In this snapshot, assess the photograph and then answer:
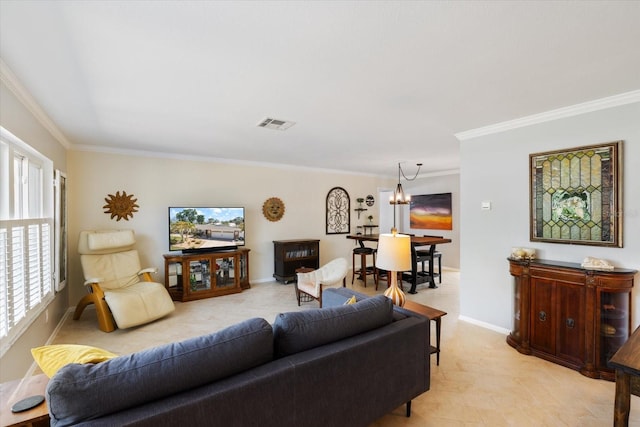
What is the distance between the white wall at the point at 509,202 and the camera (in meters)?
2.52

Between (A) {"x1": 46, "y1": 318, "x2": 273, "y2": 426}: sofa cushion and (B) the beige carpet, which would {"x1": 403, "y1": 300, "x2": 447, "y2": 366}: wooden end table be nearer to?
(B) the beige carpet

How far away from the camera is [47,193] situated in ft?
10.5

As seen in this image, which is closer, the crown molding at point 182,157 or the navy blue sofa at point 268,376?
the navy blue sofa at point 268,376

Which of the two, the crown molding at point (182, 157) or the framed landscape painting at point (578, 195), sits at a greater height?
the crown molding at point (182, 157)

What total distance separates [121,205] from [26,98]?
2331 millimetres

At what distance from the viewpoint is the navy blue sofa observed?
104 centimetres

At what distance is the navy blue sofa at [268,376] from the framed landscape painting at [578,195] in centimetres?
196

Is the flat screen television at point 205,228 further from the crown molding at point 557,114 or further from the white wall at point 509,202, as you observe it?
the crown molding at point 557,114

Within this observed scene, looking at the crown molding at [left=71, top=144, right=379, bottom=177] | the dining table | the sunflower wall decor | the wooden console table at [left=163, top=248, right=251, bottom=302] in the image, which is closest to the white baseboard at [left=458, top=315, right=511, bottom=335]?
the dining table

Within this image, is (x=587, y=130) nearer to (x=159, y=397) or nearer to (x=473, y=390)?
(x=473, y=390)

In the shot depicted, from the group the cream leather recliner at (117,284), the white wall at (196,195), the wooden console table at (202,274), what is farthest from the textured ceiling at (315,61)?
the wooden console table at (202,274)

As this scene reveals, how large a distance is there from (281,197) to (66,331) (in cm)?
378

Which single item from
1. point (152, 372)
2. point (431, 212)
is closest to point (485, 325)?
point (152, 372)

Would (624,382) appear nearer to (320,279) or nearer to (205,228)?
(320,279)
